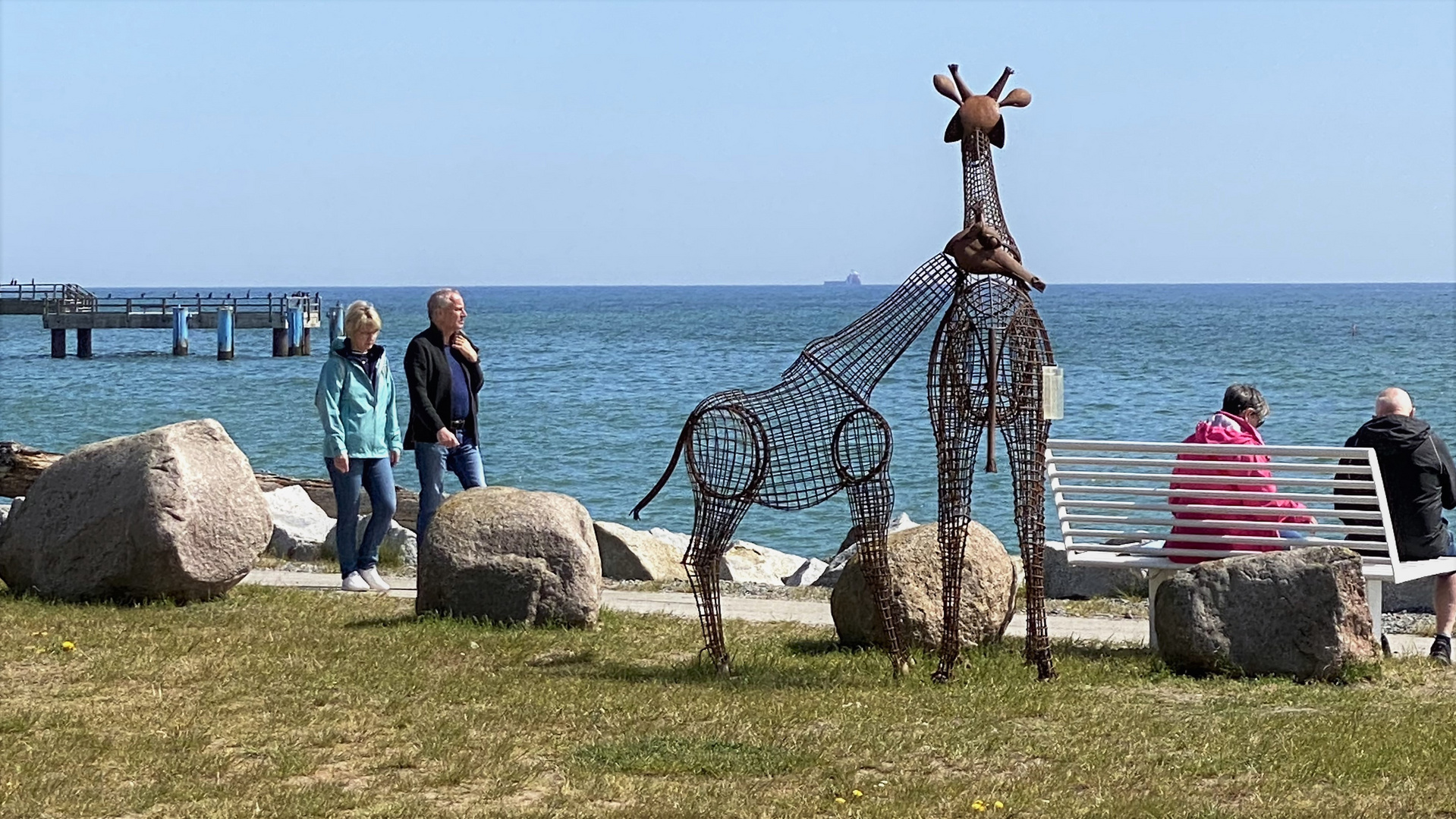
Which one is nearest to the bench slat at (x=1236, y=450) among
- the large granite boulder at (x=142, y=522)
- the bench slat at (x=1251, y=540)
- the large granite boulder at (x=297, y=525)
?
the bench slat at (x=1251, y=540)

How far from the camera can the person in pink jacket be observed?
9.28m

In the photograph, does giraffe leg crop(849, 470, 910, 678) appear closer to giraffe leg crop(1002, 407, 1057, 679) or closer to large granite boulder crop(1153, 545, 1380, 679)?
giraffe leg crop(1002, 407, 1057, 679)

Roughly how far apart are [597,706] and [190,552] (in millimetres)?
3431

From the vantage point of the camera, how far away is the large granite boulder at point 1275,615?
823 cm

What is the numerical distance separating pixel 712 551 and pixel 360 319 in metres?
3.61

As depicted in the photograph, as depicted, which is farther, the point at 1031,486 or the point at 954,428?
the point at 1031,486

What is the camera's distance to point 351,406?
35.8 feet

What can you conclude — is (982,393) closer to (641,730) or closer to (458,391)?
(641,730)

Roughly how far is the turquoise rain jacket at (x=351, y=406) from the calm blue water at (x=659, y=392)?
10900 millimetres

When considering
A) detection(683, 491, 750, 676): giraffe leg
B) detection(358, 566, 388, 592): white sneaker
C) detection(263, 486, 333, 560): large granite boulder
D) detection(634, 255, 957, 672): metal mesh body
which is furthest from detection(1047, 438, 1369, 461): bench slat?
detection(263, 486, 333, 560): large granite boulder

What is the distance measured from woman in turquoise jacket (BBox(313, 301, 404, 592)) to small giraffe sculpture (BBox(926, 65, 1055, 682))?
13.7 ft

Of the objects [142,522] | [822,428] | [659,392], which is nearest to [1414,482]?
[822,428]

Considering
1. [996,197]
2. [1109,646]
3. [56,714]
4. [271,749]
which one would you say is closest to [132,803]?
[271,749]

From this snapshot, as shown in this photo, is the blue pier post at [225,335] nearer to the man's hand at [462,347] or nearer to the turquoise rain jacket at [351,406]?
the man's hand at [462,347]
